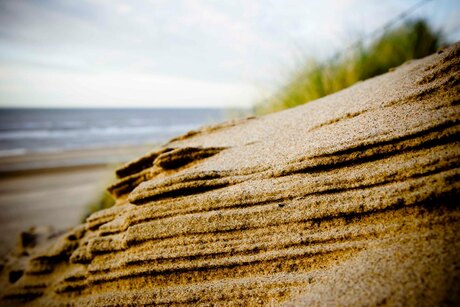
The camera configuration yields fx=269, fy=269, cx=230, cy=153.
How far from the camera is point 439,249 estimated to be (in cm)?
121

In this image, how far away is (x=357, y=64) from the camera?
14.3ft

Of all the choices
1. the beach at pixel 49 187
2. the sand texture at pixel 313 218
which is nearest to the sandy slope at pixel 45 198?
the beach at pixel 49 187

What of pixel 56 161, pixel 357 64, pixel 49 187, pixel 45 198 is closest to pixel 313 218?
pixel 357 64

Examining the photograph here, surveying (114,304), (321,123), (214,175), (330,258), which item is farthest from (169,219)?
(321,123)

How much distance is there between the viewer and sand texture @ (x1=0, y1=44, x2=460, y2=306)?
1.31 metres

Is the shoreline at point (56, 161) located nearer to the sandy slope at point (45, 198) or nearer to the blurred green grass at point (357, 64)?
the sandy slope at point (45, 198)

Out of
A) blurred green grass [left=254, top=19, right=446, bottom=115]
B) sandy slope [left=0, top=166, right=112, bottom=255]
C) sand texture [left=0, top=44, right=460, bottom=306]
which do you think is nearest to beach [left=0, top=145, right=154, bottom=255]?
sandy slope [left=0, top=166, right=112, bottom=255]

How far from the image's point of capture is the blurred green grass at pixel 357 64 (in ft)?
13.8

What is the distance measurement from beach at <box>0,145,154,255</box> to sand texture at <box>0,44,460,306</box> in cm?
299

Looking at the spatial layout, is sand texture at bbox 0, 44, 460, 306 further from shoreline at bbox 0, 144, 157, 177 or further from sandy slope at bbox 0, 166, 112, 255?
shoreline at bbox 0, 144, 157, 177

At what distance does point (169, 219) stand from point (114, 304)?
71 centimetres

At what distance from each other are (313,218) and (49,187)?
9.77 meters

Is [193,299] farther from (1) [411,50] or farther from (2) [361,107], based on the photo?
(1) [411,50]

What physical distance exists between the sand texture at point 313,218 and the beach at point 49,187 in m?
2.99
